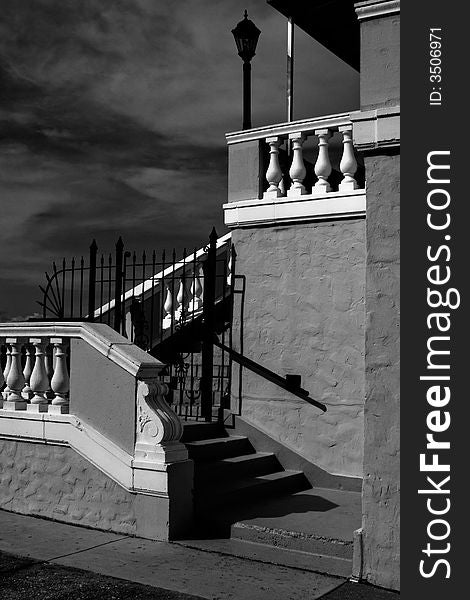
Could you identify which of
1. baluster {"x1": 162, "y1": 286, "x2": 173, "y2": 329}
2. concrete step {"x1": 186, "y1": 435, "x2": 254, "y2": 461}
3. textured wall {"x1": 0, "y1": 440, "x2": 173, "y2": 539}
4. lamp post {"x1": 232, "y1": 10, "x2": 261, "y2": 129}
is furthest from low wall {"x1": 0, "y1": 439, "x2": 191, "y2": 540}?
lamp post {"x1": 232, "y1": 10, "x2": 261, "y2": 129}

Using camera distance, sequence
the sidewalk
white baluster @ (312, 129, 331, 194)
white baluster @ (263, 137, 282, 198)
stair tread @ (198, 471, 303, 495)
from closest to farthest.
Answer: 1. the sidewalk
2. stair tread @ (198, 471, 303, 495)
3. white baluster @ (312, 129, 331, 194)
4. white baluster @ (263, 137, 282, 198)

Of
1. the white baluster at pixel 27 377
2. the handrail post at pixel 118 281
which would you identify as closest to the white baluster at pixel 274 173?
the handrail post at pixel 118 281

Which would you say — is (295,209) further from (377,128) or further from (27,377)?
(27,377)

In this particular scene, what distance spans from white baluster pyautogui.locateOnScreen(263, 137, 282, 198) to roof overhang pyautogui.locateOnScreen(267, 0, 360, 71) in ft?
12.4

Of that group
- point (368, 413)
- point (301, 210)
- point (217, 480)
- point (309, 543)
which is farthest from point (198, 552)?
point (301, 210)

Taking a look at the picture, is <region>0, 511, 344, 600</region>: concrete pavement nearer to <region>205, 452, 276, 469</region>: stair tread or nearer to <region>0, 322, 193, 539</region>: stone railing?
<region>0, 322, 193, 539</region>: stone railing

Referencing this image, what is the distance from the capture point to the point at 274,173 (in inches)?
375

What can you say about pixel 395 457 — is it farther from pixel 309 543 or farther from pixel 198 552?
pixel 198 552

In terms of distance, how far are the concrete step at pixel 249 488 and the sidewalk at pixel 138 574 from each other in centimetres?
76

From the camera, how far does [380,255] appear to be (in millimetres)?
5605

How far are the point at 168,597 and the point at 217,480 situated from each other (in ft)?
8.24

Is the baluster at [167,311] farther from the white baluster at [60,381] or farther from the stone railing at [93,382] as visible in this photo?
the white baluster at [60,381]

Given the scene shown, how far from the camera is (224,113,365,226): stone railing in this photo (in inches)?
351

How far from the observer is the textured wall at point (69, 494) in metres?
6.62
